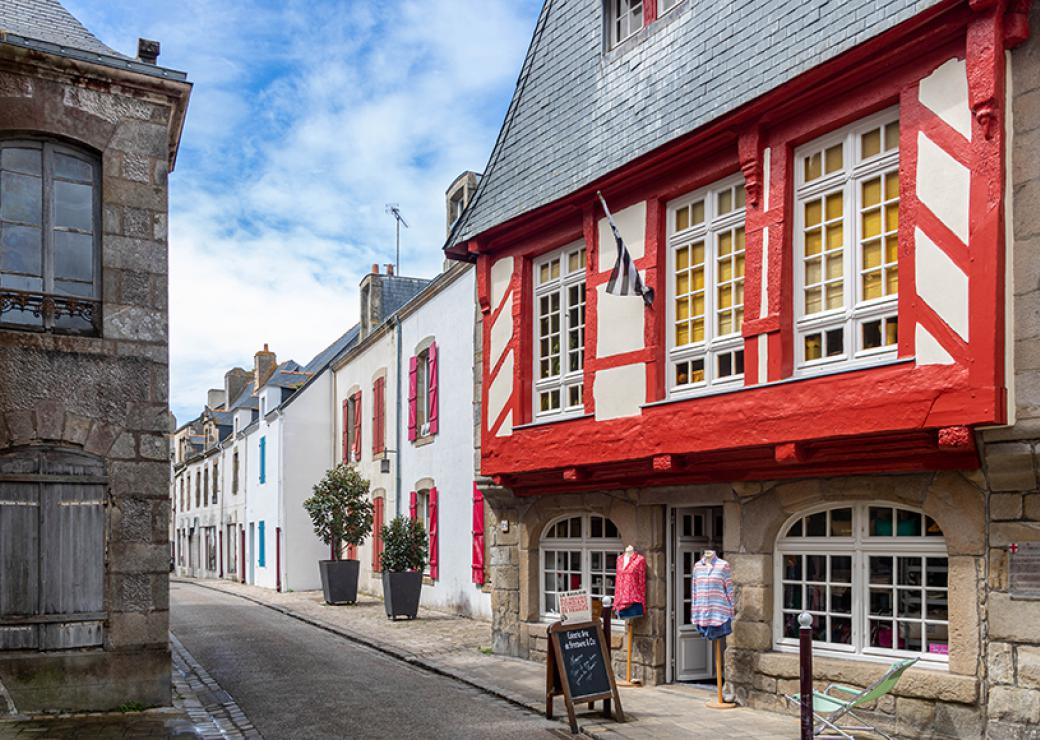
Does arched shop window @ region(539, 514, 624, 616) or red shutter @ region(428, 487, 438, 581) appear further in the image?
red shutter @ region(428, 487, 438, 581)

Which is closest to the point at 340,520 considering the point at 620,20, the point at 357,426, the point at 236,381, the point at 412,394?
the point at 412,394

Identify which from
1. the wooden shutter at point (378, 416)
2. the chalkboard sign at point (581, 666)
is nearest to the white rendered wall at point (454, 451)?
the wooden shutter at point (378, 416)

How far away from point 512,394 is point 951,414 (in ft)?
19.0

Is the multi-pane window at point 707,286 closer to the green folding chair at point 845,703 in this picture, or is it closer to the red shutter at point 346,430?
the green folding chair at point 845,703

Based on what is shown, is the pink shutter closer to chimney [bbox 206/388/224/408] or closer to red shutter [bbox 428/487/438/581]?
red shutter [bbox 428/487/438/581]

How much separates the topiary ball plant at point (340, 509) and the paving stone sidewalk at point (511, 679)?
1529 millimetres

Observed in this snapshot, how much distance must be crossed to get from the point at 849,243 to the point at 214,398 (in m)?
46.1

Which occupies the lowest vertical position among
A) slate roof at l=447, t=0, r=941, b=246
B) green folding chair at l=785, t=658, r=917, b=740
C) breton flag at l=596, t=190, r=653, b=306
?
green folding chair at l=785, t=658, r=917, b=740

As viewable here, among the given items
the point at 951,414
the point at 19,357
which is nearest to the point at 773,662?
the point at 951,414

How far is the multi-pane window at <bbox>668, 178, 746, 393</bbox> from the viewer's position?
940 cm

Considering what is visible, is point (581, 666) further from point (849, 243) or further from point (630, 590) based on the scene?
point (849, 243)

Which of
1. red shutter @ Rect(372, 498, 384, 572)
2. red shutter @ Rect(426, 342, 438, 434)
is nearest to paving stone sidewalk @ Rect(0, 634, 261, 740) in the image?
red shutter @ Rect(426, 342, 438, 434)

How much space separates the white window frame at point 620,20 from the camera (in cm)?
1128

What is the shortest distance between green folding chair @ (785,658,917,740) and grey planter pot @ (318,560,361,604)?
1372cm
